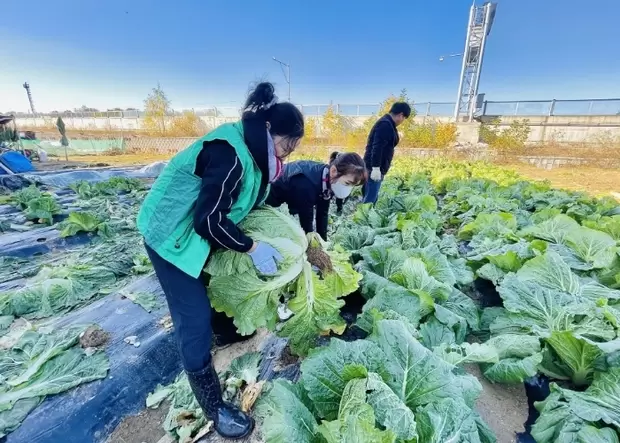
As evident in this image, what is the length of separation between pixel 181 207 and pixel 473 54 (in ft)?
104

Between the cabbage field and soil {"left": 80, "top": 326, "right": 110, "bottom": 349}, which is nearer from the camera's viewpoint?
the cabbage field

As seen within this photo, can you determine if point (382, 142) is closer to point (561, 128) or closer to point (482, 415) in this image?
point (482, 415)

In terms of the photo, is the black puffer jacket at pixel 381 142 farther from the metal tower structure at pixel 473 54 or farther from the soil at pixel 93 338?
the metal tower structure at pixel 473 54

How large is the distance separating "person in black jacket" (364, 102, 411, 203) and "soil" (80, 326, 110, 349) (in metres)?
4.69

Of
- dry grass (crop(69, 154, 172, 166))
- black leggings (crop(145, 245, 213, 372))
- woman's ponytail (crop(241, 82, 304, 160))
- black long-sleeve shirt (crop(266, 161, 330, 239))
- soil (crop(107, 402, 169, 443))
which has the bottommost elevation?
dry grass (crop(69, 154, 172, 166))

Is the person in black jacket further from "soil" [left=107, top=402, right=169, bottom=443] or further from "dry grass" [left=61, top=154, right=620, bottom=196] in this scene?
"dry grass" [left=61, top=154, right=620, bottom=196]

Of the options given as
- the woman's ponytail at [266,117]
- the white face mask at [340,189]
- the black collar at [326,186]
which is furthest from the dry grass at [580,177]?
the woman's ponytail at [266,117]

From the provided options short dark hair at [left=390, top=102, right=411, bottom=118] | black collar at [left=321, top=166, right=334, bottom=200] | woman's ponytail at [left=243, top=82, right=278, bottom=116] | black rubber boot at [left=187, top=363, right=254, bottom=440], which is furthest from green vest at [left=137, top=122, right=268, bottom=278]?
short dark hair at [left=390, top=102, right=411, bottom=118]

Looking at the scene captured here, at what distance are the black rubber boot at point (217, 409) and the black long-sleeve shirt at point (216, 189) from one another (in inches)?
34.6

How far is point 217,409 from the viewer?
76.0 inches

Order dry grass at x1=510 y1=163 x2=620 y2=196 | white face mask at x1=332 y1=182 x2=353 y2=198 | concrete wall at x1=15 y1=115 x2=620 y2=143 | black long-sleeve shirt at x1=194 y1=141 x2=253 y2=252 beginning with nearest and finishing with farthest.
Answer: black long-sleeve shirt at x1=194 y1=141 x2=253 y2=252
white face mask at x1=332 y1=182 x2=353 y2=198
dry grass at x1=510 y1=163 x2=620 y2=196
concrete wall at x1=15 y1=115 x2=620 y2=143

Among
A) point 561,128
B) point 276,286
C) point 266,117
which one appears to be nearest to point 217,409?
point 276,286

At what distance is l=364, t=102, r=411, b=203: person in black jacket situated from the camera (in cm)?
594

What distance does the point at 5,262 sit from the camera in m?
4.47
